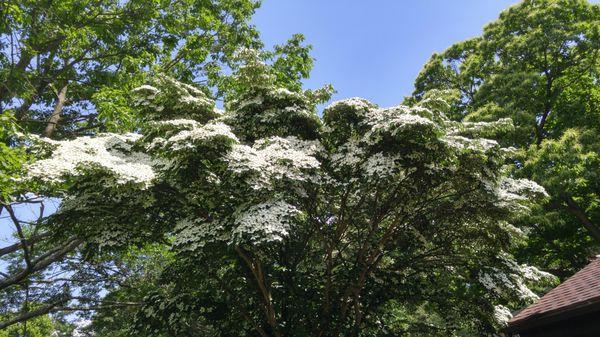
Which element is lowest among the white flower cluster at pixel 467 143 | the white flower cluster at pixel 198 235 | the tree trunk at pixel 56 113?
the white flower cluster at pixel 198 235

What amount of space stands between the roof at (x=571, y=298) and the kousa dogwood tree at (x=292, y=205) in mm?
785

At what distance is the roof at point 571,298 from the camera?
6750mm

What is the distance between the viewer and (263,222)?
652 cm

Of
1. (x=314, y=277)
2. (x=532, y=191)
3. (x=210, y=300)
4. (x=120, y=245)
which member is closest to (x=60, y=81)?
(x=120, y=245)

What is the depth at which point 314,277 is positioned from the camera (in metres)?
9.36

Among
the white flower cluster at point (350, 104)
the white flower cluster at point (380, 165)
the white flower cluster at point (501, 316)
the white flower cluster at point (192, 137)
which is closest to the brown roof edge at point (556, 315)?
the white flower cluster at point (501, 316)

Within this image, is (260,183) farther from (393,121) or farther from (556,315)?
(556,315)

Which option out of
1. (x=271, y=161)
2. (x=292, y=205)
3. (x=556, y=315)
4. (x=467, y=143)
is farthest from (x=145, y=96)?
(x=556, y=315)

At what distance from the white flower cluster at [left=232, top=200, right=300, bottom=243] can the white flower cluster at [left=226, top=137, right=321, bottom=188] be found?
16.3 inches

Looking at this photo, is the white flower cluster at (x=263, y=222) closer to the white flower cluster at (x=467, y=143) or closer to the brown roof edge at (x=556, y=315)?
the white flower cluster at (x=467, y=143)

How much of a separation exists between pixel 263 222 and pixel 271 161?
118 centimetres

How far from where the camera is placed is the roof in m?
6.75

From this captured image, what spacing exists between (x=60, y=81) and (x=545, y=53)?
16613mm

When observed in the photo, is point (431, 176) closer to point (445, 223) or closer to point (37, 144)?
point (445, 223)
